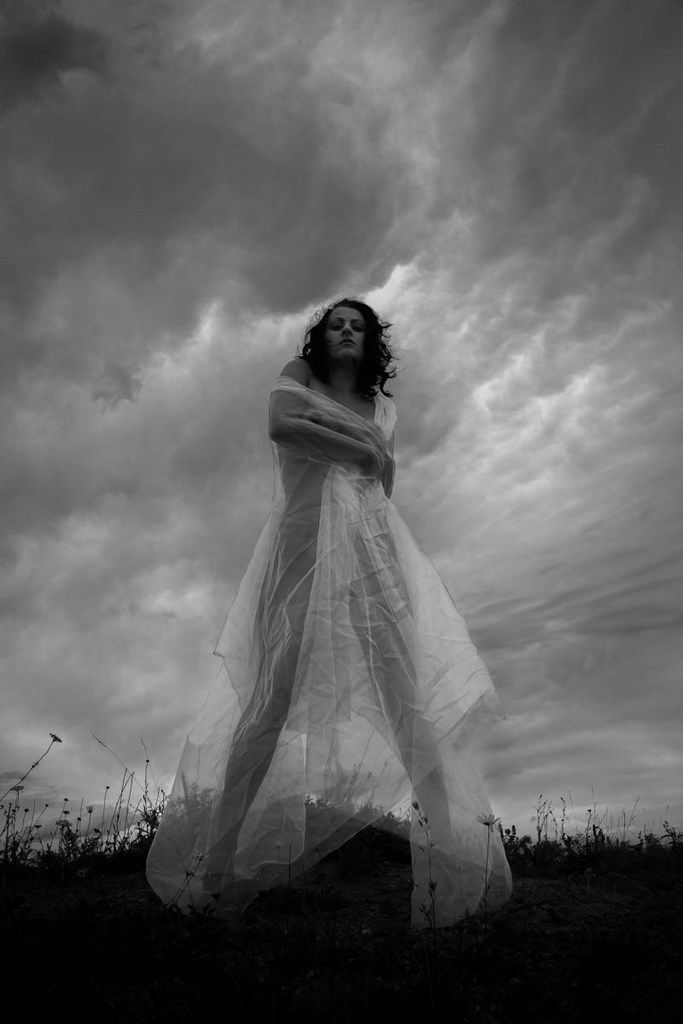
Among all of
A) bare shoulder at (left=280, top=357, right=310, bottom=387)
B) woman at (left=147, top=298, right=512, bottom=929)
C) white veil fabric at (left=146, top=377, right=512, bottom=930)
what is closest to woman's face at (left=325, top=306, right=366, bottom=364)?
bare shoulder at (left=280, top=357, right=310, bottom=387)

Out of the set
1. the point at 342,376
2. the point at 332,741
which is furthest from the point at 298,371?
the point at 332,741

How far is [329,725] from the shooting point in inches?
142

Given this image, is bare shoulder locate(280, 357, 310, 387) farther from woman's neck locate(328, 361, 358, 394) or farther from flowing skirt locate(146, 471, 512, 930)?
flowing skirt locate(146, 471, 512, 930)

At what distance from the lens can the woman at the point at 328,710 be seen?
348 centimetres

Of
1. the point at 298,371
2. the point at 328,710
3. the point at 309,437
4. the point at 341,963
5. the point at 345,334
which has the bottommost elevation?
the point at 341,963

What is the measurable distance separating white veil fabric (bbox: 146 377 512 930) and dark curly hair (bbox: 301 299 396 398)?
2.22ft

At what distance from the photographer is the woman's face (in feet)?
14.9

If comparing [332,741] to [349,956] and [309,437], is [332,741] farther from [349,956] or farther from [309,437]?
[309,437]

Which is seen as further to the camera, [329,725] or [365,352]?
[365,352]

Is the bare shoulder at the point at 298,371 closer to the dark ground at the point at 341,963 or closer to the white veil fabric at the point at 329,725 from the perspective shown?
the white veil fabric at the point at 329,725

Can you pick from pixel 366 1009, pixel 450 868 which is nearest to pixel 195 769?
pixel 450 868

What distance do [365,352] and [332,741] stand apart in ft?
7.83

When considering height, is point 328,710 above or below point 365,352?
below

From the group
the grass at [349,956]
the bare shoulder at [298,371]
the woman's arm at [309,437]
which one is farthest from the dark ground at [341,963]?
the bare shoulder at [298,371]
